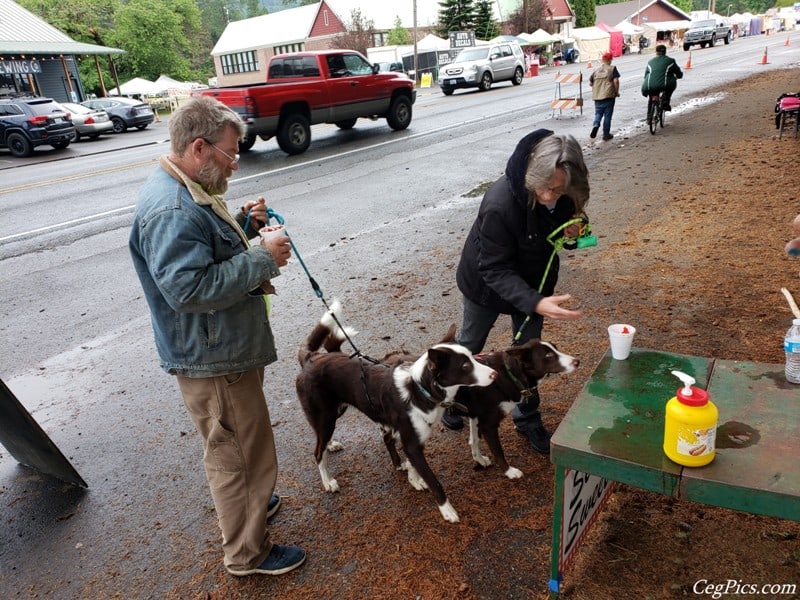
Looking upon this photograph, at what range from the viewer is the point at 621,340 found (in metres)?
2.75

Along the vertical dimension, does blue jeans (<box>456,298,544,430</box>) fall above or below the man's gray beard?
below

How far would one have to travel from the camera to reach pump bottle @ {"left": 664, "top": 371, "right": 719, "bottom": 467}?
1.91 m

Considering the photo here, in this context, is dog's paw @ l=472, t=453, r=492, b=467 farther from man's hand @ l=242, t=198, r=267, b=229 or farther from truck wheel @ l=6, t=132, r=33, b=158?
truck wheel @ l=6, t=132, r=33, b=158

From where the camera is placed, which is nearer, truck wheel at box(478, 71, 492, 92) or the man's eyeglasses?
the man's eyeglasses

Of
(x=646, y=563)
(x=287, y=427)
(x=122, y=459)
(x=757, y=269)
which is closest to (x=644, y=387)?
(x=646, y=563)

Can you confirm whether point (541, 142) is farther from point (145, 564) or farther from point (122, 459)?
point (122, 459)

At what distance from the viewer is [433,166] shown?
12141mm

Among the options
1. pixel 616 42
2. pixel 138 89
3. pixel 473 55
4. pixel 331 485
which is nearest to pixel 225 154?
pixel 331 485

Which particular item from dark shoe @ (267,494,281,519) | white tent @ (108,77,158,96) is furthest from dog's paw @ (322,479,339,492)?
white tent @ (108,77,158,96)

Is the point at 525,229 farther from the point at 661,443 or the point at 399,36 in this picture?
the point at 399,36

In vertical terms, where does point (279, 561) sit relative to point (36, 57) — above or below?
below

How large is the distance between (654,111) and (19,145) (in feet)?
65.0

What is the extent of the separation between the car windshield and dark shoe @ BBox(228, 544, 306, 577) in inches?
1115

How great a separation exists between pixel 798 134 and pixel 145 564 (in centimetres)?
1381
